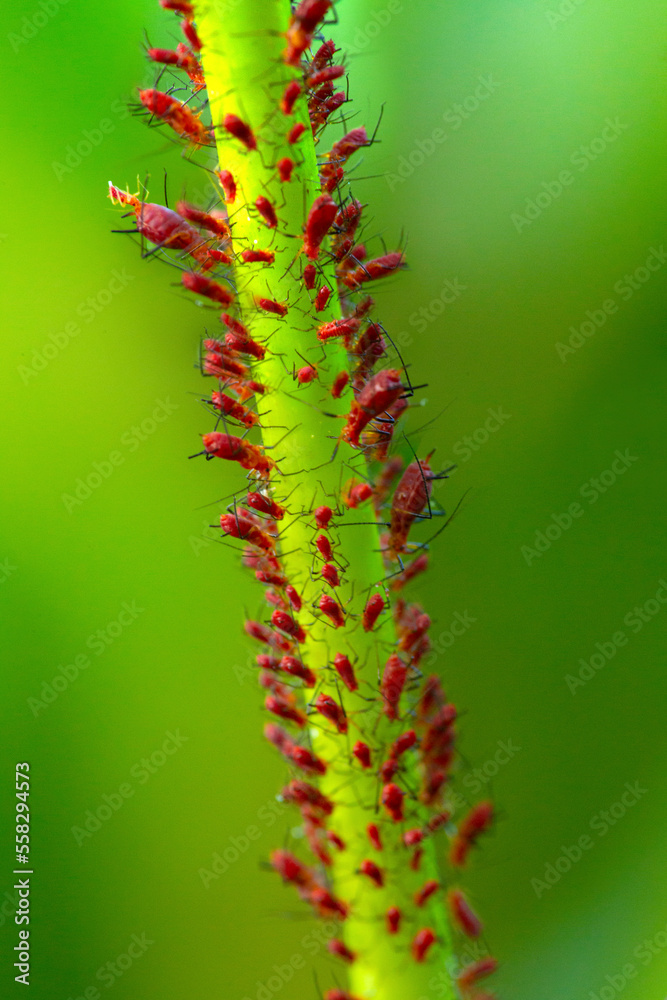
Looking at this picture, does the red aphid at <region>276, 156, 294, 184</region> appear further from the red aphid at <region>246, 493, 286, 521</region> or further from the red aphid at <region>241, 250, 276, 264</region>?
the red aphid at <region>246, 493, 286, 521</region>

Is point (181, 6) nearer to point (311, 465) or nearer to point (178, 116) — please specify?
point (178, 116)

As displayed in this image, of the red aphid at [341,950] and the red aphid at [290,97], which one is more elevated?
the red aphid at [290,97]

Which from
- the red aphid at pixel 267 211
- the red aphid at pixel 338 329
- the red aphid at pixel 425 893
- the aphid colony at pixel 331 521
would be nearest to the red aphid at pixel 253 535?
the aphid colony at pixel 331 521

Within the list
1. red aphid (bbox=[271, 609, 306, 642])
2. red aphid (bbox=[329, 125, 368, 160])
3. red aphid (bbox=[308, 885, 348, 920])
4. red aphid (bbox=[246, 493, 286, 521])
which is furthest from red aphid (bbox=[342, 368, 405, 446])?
red aphid (bbox=[308, 885, 348, 920])

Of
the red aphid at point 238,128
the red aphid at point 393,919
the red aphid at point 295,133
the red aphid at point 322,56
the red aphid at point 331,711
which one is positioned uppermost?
the red aphid at point 322,56

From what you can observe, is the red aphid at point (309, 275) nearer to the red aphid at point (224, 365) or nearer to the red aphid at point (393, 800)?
the red aphid at point (224, 365)

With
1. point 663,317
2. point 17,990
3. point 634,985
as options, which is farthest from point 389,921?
point 663,317

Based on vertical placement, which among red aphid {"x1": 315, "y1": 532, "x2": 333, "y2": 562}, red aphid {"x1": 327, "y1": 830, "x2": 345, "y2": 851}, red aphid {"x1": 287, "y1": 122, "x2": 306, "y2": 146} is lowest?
red aphid {"x1": 327, "y1": 830, "x2": 345, "y2": 851}
